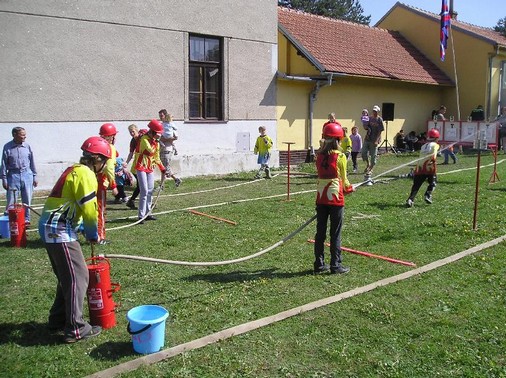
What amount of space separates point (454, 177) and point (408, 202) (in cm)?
528

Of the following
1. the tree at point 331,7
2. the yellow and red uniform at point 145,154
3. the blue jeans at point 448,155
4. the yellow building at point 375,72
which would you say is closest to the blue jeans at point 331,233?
the yellow and red uniform at point 145,154

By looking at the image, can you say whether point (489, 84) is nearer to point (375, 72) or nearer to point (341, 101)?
point (375, 72)

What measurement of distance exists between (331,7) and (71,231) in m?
55.6

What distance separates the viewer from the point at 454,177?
15719 mm

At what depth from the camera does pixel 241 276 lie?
6.89m

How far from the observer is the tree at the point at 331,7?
53.8 metres

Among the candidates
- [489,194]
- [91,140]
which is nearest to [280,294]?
[91,140]

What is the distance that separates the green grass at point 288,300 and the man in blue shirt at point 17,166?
902 mm

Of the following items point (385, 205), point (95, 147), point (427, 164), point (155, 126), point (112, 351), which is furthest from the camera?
point (385, 205)

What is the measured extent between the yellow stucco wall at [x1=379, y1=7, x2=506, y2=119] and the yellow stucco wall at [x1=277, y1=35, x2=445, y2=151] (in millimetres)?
1210

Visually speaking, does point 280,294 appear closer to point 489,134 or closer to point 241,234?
point 241,234

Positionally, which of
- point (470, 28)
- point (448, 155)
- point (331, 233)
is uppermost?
point (470, 28)

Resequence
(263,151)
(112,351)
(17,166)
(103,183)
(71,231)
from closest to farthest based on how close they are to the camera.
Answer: (112,351) → (71,231) → (103,183) → (17,166) → (263,151)

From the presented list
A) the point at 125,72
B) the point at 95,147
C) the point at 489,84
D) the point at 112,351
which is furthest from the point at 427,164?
the point at 489,84
